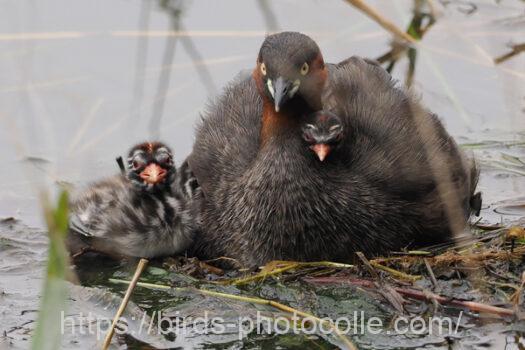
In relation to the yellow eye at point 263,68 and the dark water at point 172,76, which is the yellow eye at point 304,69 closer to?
the yellow eye at point 263,68

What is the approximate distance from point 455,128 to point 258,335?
3.58 m

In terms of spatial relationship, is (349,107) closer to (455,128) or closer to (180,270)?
(180,270)

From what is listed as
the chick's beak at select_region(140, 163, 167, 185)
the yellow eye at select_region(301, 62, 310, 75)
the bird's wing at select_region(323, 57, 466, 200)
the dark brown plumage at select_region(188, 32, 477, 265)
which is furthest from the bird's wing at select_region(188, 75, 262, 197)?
the yellow eye at select_region(301, 62, 310, 75)

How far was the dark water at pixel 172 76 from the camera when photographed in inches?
312

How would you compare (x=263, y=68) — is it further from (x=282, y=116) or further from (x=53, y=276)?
(x=53, y=276)

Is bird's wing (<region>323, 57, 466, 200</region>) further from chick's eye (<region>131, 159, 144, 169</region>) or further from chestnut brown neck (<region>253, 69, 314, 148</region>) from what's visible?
chick's eye (<region>131, 159, 144, 169</region>)

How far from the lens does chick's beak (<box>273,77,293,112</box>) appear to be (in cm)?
625

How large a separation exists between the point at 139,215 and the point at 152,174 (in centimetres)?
25

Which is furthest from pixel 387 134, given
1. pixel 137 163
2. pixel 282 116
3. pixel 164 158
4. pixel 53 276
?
pixel 53 276

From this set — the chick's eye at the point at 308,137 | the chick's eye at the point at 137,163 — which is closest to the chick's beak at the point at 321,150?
the chick's eye at the point at 308,137

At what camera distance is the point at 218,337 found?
222 inches

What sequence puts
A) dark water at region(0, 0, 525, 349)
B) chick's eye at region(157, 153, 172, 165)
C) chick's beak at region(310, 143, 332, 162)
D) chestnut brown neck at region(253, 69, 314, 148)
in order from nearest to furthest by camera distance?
1. chick's beak at region(310, 143, 332, 162)
2. chestnut brown neck at region(253, 69, 314, 148)
3. chick's eye at region(157, 153, 172, 165)
4. dark water at region(0, 0, 525, 349)

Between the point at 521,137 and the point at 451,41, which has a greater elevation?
the point at 451,41

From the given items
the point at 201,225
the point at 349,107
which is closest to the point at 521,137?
the point at 349,107
